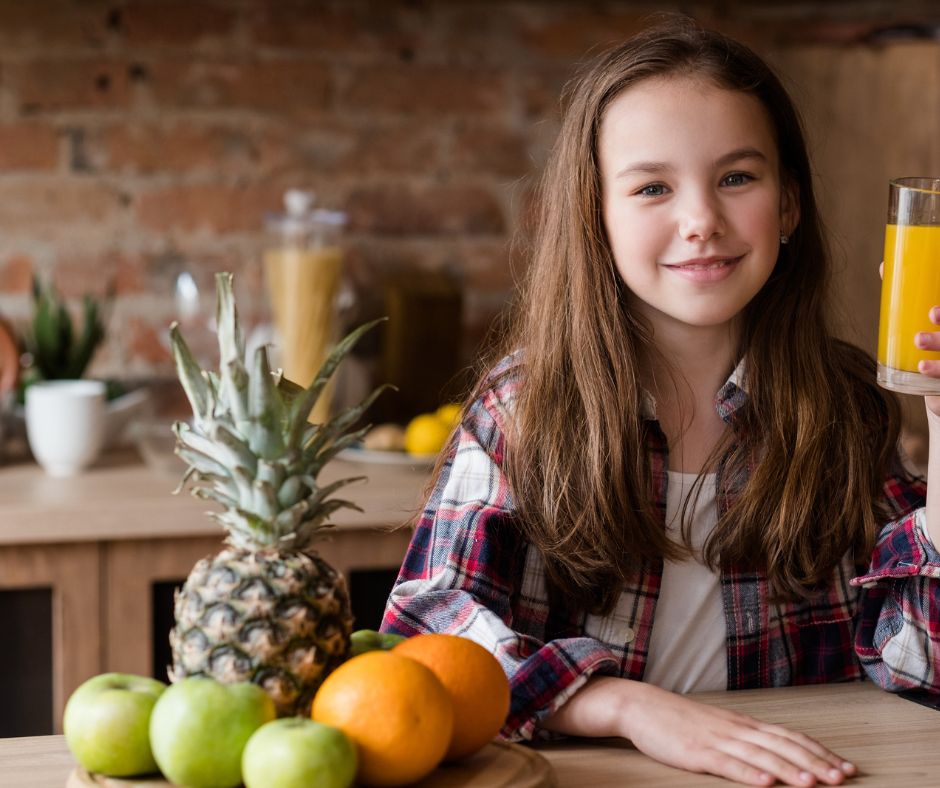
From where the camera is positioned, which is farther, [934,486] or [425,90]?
[425,90]

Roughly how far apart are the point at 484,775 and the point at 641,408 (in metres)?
0.53

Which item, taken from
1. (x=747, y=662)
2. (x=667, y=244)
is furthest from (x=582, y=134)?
(x=747, y=662)

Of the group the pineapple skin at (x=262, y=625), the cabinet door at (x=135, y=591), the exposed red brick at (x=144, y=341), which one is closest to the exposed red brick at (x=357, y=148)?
the exposed red brick at (x=144, y=341)

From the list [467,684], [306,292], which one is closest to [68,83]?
[306,292]

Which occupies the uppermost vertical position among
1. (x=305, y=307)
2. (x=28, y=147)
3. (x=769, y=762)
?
(x=28, y=147)

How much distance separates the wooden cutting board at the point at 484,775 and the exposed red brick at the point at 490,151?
168 cm

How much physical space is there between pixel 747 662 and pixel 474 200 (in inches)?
53.2

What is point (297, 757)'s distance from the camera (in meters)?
0.79

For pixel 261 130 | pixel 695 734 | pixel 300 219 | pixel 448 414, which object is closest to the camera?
pixel 695 734

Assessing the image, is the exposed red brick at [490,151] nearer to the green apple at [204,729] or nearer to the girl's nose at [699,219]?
the girl's nose at [699,219]

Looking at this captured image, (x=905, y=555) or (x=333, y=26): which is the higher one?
(x=333, y=26)

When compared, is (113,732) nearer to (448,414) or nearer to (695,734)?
(695,734)

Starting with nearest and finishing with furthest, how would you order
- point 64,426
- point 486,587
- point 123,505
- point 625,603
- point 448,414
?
point 486,587 → point 625,603 → point 123,505 → point 64,426 → point 448,414

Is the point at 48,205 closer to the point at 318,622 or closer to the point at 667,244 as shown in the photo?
the point at 667,244
